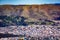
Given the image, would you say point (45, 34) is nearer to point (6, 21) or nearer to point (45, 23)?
point (45, 23)

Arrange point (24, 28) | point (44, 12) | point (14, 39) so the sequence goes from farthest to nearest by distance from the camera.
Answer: point (44, 12) < point (24, 28) < point (14, 39)

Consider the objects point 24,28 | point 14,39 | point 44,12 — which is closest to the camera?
point 14,39

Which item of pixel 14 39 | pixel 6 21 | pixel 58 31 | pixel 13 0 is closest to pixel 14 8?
pixel 13 0

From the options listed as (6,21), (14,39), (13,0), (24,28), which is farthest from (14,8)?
(14,39)

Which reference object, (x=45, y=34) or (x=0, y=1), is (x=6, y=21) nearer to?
(x=0, y=1)

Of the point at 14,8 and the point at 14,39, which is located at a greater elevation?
the point at 14,8

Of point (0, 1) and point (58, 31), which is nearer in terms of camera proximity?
point (58, 31)

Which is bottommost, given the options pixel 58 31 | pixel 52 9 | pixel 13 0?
pixel 58 31
